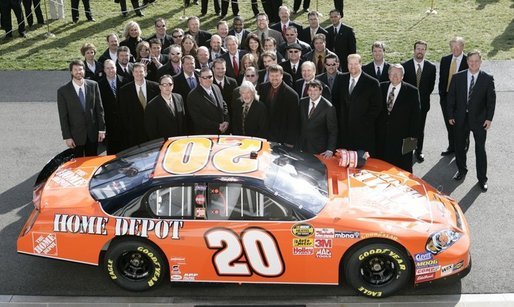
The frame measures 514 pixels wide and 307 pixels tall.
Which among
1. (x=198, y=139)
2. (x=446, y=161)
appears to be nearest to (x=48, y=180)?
(x=198, y=139)

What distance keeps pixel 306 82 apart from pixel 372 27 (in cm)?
838

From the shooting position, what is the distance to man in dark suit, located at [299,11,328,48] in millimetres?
12234

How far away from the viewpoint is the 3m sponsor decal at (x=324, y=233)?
7.05 m

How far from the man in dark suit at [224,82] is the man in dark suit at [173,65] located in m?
0.75

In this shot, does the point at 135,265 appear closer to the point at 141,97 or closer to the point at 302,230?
the point at 302,230

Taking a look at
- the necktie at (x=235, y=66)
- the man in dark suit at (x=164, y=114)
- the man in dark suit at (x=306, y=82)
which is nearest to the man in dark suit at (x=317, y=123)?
the man in dark suit at (x=306, y=82)

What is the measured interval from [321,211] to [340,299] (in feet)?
3.05

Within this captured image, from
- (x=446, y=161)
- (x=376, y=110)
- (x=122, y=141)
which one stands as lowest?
(x=446, y=161)

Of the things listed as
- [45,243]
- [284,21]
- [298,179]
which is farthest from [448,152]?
[45,243]

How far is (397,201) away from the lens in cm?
756

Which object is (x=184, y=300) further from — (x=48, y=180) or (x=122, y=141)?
(x=122, y=141)

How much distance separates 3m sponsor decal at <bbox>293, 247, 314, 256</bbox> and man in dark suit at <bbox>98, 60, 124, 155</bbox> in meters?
4.02

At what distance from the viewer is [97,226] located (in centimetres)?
718

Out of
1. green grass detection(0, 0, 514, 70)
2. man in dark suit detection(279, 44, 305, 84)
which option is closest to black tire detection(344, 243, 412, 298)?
man in dark suit detection(279, 44, 305, 84)
